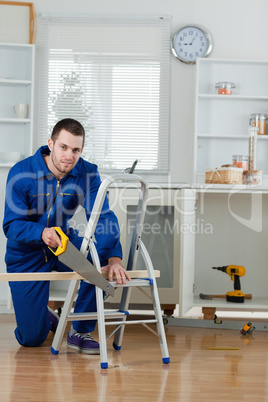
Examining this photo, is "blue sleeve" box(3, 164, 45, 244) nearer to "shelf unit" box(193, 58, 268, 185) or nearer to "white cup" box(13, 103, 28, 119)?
"white cup" box(13, 103, 28, 119)

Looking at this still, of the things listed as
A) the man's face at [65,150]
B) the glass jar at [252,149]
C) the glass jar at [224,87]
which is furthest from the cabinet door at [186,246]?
the glass jar at [224,87]

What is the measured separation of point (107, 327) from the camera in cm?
334

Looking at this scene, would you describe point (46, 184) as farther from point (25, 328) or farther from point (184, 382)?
point (184, 382)

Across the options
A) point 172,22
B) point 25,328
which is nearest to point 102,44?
point 172,22

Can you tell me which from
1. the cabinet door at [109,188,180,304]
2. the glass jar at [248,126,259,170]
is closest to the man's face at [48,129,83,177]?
the cabinet door at [109,188,180,304]

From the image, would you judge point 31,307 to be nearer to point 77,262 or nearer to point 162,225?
point 77,262

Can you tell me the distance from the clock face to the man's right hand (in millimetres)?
2377

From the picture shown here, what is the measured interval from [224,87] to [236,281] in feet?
4.58

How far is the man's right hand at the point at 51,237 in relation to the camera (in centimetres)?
210

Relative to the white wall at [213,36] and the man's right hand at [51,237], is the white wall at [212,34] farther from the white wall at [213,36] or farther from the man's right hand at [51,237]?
the man's right hand at [51,237]

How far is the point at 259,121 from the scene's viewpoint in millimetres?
4062

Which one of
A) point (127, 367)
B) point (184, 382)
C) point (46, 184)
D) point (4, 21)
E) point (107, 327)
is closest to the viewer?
point (184, 382)

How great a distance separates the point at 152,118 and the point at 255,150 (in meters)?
0.83

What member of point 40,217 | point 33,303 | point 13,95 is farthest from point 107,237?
point 13,95
